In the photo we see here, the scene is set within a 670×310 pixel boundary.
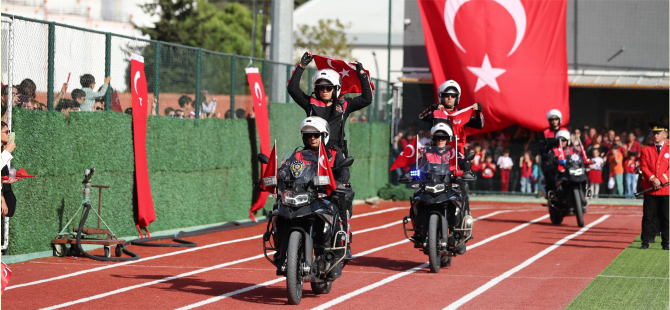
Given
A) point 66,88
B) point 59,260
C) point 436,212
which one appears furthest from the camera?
point 66,88

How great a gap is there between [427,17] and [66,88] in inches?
557

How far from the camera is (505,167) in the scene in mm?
25359

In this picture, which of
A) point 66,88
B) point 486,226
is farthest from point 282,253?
point 486,226

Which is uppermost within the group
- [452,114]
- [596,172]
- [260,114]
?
[260,114]

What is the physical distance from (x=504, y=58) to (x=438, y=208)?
46.3ft

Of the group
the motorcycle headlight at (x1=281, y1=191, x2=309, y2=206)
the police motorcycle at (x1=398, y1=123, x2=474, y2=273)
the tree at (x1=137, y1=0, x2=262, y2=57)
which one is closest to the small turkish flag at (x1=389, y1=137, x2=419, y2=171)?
the police motorcycle at (x1=398, y1=123, x2=474, y2=273)

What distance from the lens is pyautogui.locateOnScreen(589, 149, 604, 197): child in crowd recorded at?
23.9m

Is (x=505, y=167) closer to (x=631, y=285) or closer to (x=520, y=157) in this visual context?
(x=520, y=157)

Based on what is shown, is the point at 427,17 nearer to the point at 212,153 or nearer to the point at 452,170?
the point at 212,153

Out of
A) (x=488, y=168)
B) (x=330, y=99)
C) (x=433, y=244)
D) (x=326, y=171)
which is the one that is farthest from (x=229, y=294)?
(x=488, y=168)

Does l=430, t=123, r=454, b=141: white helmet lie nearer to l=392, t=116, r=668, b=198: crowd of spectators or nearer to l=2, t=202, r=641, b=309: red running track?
l=2, t=202, r=641, b=309: red running track

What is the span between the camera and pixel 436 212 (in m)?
11.0

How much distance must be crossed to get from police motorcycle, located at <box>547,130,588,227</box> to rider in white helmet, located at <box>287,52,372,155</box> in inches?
323

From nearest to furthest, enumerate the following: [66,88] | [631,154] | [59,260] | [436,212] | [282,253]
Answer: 1. [282,253]
2. [436,212]
3. [59,260]
4. [66,88]
5. [631,154]
